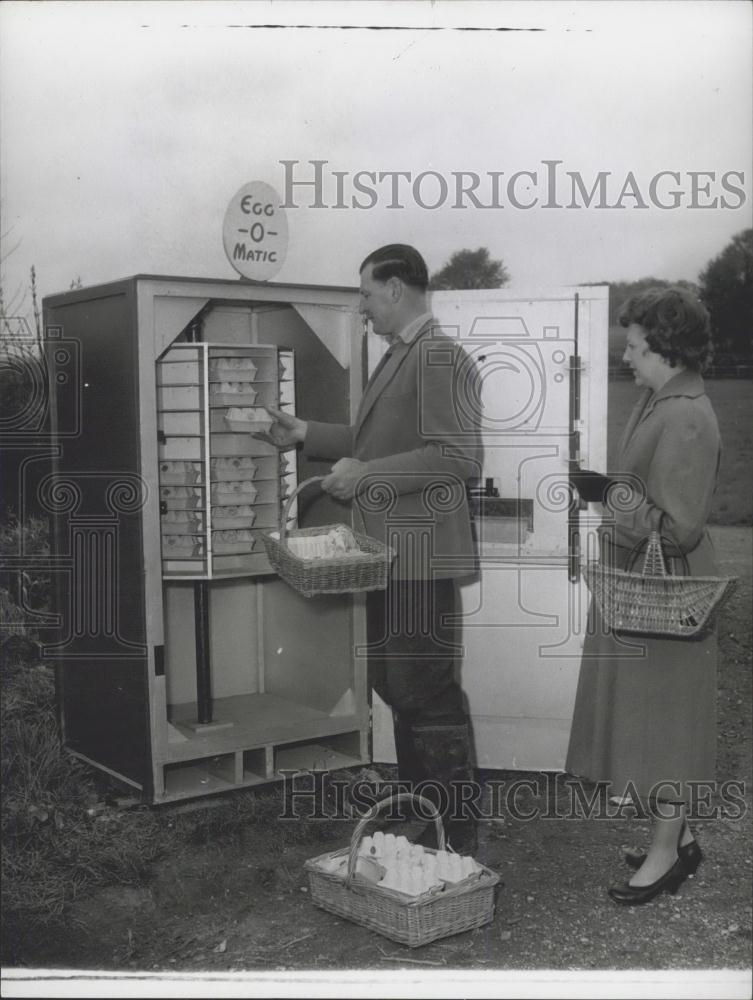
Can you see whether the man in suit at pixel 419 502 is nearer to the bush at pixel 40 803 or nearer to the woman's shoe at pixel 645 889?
the woman's shoe at pixel 645 889

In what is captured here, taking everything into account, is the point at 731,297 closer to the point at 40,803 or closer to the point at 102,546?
the point at 102,546

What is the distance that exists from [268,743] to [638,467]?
207cm

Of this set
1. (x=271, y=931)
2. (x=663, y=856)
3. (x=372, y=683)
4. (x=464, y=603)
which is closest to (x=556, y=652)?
(x=464, y=603)

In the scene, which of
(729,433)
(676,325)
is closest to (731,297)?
(729,433)

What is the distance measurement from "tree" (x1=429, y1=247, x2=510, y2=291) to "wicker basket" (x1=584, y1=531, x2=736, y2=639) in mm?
1589

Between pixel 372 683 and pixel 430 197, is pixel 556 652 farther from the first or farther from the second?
pixel 430 197

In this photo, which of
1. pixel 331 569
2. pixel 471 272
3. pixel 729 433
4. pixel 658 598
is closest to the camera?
pixel 658 598

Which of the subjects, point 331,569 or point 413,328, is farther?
point 413,328

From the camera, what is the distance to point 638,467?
143 inches

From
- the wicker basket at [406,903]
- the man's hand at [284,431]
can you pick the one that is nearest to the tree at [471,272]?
the man's hand at [284,431]

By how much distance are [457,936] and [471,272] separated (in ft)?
8.25

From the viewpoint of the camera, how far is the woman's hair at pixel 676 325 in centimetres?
357

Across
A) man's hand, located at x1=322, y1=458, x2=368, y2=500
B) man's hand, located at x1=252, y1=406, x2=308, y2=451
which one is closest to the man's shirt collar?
man's hand, located at x1=322, y1=458, x2=368, y2=500

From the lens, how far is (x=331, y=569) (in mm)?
4020
